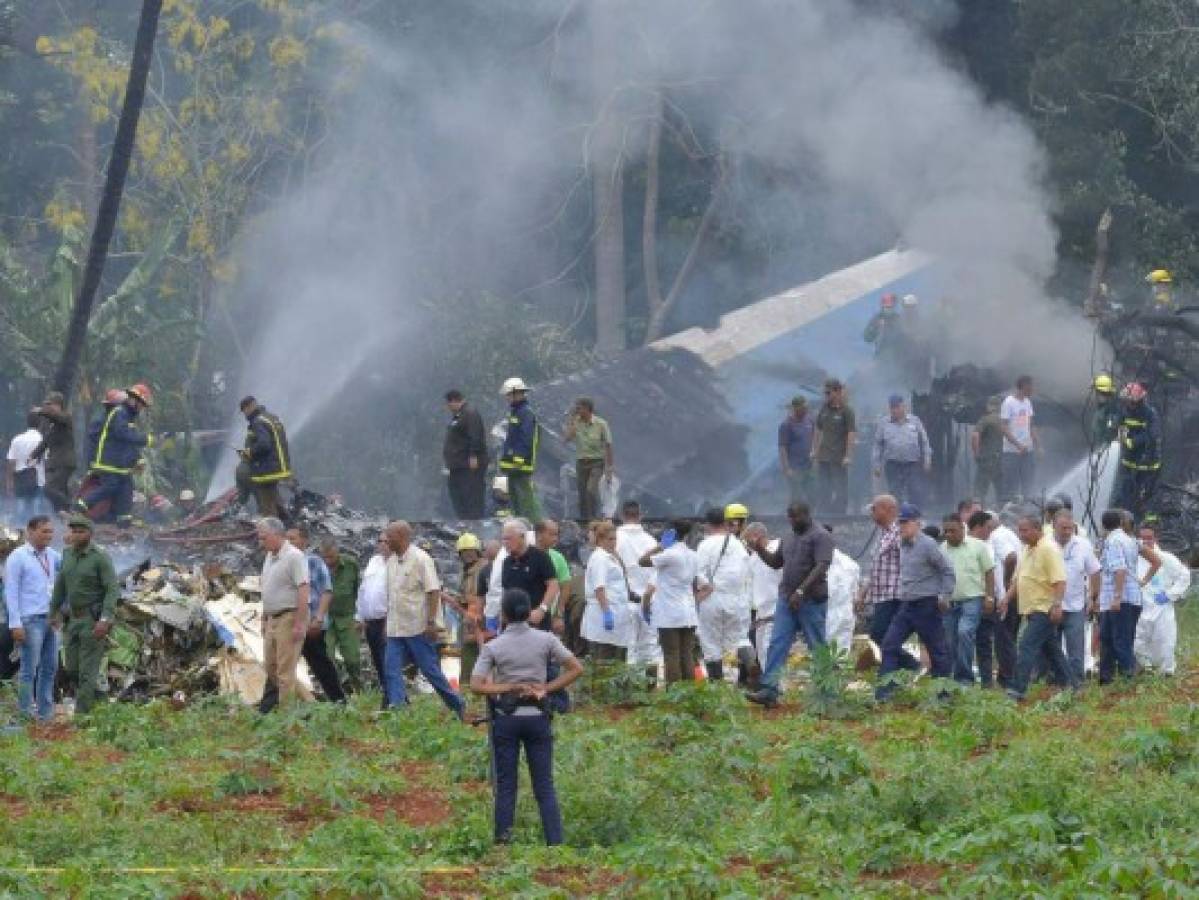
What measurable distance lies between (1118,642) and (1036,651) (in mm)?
957

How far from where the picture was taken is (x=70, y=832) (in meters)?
13.3

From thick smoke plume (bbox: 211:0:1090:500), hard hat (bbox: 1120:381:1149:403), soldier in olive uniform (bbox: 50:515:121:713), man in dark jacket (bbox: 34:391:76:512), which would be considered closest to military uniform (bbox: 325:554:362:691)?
soldier in olive uniform (bbox: 50:515:121:713)

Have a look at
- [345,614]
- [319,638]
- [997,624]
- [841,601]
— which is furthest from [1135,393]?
[319,638]

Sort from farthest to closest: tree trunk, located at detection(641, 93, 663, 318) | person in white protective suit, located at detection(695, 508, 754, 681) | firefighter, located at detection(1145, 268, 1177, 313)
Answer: tree trunk, located at detection(641, 93, 663, 318) < firefighter, located at detection(1145, 268, 1177, 313) < person in white protective suit, located at detection(695, 508, 754, 681)

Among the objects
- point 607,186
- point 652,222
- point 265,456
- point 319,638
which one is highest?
point 607,186

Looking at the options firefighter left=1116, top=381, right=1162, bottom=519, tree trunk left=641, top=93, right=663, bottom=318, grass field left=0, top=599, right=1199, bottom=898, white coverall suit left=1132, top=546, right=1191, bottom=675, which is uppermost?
tree trunk left=641, top=93, right=663, bottom=318

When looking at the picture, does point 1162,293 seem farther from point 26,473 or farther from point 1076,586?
point 26,473

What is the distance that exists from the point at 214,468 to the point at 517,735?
2073 centimetres

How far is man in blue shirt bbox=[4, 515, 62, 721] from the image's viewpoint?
18234 mm

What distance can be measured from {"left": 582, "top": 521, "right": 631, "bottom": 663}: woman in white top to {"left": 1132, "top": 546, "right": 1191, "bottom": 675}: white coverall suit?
385 centimetres

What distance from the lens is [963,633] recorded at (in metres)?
18.8


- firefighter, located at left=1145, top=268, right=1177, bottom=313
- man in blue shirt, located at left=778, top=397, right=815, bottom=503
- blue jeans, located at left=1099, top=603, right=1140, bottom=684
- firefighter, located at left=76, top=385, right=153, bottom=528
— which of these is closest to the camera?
blue jeans, located at left=1099, top=603, right=1140, bottom=684

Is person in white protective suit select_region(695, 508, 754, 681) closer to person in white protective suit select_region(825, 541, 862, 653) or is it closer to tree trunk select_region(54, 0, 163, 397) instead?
person in white protective suit select_region(825, 541, 862, 653)

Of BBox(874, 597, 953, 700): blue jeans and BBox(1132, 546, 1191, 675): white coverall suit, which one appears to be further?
BBox(1132, 546, 1191, 675): white coverall suit
